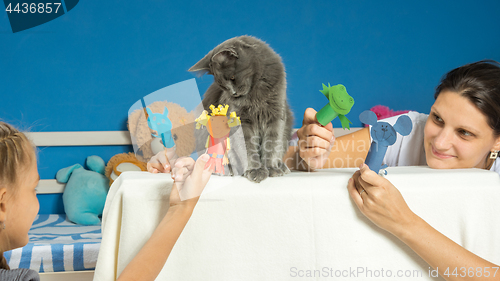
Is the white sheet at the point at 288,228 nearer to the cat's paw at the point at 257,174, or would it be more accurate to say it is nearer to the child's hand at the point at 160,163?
the cat's paw at the point at 257,174

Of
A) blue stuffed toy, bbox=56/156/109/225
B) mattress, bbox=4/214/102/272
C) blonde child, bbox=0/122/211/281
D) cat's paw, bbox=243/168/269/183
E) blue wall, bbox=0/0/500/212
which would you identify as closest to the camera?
blonde child, bbox=0/122/211/281

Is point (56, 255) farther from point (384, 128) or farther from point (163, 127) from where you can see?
point (384, 128)

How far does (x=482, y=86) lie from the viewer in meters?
0.85

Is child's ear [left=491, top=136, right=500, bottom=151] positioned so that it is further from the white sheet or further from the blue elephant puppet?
the blue elephant puppet

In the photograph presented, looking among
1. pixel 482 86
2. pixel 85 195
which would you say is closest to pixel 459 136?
pixel 482 86

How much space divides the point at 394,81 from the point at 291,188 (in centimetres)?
163

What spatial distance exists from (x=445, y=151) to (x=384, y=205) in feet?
1.26

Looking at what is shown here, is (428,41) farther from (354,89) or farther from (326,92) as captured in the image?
(326,92)

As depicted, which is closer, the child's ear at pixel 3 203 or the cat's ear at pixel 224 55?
the child's ear at pixel 3 203

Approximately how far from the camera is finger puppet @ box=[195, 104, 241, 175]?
2.06 feet

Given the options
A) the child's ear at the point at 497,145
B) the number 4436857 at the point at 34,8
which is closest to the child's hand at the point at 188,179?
the child's ear at the point at 497,145

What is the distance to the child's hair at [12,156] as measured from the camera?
1.96 ft

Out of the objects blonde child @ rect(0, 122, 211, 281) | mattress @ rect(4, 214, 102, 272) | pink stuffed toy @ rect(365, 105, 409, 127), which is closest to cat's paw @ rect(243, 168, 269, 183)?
blonde child @ rect(0, 122, 211, 281)

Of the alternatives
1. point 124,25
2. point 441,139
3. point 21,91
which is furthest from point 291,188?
point 21,91
